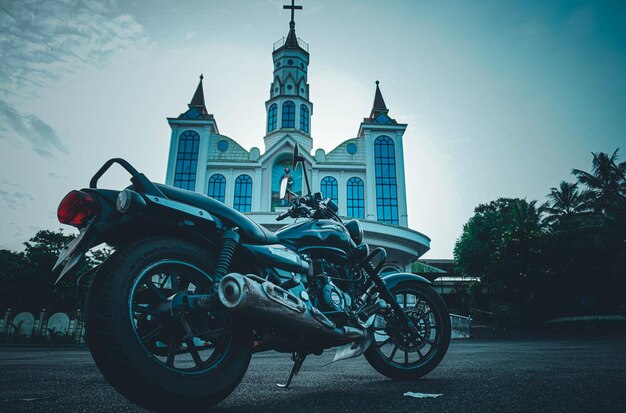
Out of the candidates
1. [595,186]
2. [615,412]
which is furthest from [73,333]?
[595,186]

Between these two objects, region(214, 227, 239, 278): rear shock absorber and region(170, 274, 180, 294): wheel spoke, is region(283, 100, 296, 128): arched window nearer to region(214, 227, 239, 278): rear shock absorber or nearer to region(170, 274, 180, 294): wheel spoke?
region(214, 227, 239, 278): rear shock absorber

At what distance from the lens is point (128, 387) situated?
5.01ft

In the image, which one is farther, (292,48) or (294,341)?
(292,48)

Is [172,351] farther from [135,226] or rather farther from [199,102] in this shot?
[199,102]

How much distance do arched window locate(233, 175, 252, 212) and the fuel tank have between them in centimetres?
2348

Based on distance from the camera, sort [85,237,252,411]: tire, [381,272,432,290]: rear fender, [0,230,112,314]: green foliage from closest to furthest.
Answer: [85,237,252,411]: tire, [381,272,432,290]: rear fender, [0,230,112,314]: green foliage

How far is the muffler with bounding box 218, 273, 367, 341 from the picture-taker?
1.74m

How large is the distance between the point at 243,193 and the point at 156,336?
25.4 metres

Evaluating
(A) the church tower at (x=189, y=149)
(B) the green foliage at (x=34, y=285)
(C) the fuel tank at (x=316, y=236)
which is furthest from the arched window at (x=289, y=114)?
(C) the fuel tank at (x=316, y=236)

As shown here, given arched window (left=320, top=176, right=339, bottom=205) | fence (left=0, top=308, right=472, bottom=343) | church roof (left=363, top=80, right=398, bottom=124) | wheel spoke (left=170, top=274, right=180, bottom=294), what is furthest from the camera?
church roof (left=363, top=80, right=398, bottom=124)

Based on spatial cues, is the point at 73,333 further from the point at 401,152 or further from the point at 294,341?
the point at 401,152

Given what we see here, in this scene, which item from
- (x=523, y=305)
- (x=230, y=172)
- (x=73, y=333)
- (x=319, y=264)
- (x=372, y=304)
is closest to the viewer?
(x=319, y=264)

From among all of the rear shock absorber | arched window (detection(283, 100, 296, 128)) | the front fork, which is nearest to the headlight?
the front fork

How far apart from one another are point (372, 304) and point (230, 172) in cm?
2529
